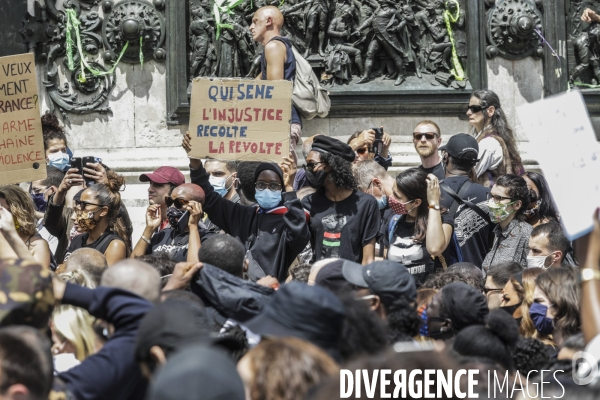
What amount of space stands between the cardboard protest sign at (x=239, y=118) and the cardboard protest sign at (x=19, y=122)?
126 cm

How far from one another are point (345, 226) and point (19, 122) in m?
2.67

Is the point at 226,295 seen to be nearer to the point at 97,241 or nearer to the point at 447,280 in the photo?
the point at 447,280

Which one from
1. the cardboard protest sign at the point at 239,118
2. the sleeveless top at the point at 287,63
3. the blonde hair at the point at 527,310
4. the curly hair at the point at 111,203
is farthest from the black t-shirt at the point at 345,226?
the sleeveless top at the point at 287,63

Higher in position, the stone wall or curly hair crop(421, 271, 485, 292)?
the stone wall

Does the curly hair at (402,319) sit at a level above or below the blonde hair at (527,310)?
above

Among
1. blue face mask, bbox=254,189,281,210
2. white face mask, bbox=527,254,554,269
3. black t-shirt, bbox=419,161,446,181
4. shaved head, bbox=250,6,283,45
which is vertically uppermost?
shaved head, bbox=250,6,283,45

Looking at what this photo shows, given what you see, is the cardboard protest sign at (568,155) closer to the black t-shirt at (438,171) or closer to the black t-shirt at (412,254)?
the black t-shirt at (412,254)

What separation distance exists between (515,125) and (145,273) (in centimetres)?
794

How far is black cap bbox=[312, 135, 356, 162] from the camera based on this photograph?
8188 mm

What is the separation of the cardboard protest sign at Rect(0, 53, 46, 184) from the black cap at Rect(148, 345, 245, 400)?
5.79 meters

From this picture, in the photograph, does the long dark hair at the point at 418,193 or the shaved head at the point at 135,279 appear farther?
the long dark hair at the point at 418,193

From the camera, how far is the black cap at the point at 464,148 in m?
8.84

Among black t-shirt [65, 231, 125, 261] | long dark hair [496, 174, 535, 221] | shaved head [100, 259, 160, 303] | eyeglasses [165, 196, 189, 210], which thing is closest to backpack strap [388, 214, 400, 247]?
long dark hair [496, 174, 535, 221]

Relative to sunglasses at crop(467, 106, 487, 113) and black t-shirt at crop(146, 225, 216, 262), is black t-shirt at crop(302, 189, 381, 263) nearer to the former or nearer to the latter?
black t-shirt at crop(146, 225, 216, 262)
